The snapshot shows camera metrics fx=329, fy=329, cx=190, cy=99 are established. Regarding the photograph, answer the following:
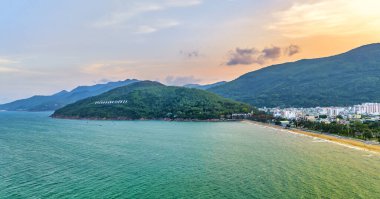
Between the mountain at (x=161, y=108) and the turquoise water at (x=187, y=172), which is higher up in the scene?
the mountain at (x=161, y=108)

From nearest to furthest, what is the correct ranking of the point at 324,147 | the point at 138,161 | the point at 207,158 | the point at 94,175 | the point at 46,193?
the point at 46,193
the point at 94,175
the point at 138,161
the point at 207,158
the point at 324,147

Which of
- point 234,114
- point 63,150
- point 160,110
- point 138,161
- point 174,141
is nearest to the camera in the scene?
point 138,161

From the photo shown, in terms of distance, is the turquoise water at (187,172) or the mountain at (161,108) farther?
the mountain at (161,108)

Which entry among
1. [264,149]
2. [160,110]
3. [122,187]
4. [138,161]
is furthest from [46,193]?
[160,110]

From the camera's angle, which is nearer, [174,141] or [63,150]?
[63,150]

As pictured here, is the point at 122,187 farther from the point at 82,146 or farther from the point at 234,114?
the point at 234,114

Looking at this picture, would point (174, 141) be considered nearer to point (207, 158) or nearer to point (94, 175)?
point (207, 158)

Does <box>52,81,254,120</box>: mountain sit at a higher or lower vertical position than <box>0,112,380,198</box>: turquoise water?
higher

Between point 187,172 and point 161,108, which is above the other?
point 161,108

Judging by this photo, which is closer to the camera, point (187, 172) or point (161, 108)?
point (187, 172)

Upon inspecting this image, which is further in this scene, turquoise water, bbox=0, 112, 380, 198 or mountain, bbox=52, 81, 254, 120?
mountain, bbox=52, 81, 254, 120
